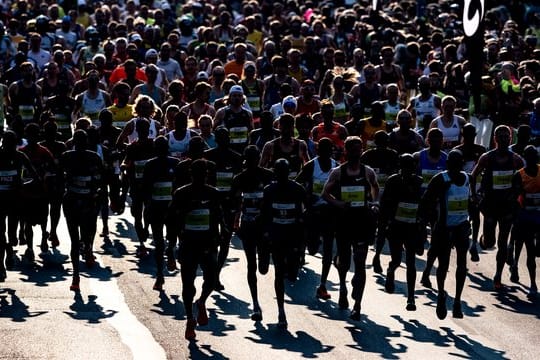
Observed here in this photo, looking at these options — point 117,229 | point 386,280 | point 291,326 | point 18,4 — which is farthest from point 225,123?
point 18,4

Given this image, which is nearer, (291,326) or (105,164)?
(291,326)

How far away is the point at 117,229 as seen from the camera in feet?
→ 73.3

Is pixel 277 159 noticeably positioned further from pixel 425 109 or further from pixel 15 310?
pixel 425 109

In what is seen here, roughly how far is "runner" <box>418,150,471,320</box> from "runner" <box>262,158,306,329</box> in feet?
4.57

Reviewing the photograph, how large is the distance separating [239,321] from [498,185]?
403cm

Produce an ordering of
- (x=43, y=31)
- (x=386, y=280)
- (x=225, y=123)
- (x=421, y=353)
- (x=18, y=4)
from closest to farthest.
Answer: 1. (x=421, y=353)
2. (x=386, y=280)
3. (x=225, y=123)
4. (x=43, y=31)
5. (x=18, y=4)

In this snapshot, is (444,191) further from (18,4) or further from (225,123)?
(18,4)

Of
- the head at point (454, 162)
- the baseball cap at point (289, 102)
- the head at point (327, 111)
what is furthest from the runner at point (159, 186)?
the baseball cap at point (289, 102)

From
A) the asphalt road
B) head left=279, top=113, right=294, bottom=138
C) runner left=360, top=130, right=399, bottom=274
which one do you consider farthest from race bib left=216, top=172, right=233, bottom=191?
runner left=360, top=130, right=399, bottom=274

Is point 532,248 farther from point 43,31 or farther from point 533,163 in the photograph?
point 43,31

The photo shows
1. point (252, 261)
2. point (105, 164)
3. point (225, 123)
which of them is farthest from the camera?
point (225, 123)

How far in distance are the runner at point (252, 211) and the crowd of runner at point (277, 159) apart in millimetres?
→ 21

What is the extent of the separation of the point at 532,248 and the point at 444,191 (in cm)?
231

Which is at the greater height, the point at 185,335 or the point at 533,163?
the point at 533,163
